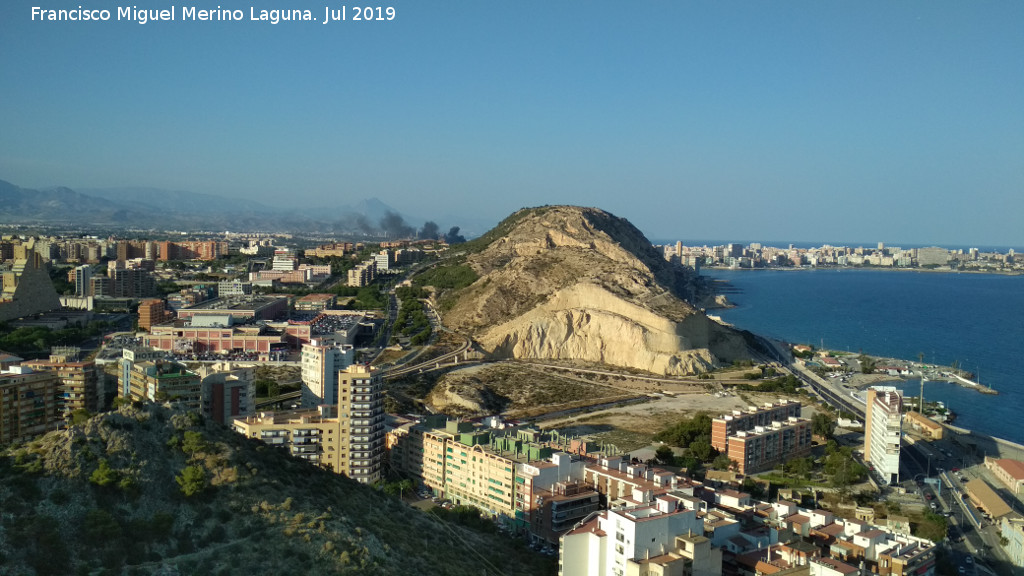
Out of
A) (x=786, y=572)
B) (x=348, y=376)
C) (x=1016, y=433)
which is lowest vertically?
(x=1016, y=433)

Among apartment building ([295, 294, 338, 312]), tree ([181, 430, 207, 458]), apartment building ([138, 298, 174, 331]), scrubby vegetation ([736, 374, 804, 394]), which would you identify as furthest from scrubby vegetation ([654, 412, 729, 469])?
apartment building ([295, 294, 338, 312])

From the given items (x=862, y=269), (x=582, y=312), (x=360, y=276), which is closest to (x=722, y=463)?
(x=582, y=312)

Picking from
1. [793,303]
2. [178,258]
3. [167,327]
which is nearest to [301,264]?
[178,258]

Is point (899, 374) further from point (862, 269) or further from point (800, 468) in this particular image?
point (862, 269)

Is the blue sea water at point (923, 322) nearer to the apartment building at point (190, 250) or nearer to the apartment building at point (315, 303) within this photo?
the apartment building at point (315, 303)

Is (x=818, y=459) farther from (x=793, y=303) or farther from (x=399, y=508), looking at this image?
(x=793, y=303)

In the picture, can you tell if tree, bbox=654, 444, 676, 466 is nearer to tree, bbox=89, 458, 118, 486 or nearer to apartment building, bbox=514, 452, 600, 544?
apartment building, bbox=514, 452, 600, 544
